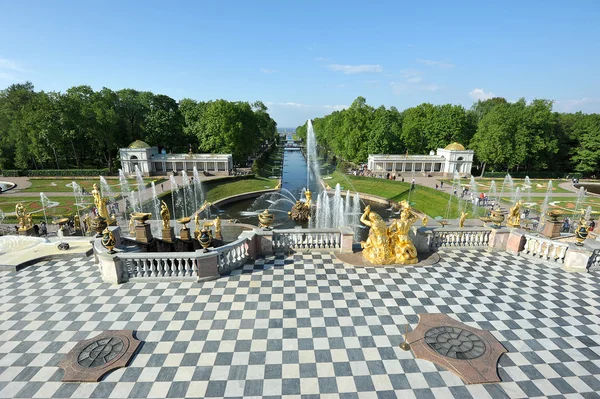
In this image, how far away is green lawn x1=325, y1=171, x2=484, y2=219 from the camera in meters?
37.8

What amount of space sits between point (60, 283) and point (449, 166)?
2446 inches

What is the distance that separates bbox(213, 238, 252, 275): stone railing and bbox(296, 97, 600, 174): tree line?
51418 mm

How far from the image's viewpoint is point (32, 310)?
989 cm

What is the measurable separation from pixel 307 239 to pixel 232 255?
3.76 metres

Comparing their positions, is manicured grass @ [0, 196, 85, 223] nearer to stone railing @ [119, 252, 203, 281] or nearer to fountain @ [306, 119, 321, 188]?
stone railing @ [119, 252, 203, 281]

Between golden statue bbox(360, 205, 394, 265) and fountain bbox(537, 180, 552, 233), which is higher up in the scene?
golden statue bbox(360, 205, 394, 265)

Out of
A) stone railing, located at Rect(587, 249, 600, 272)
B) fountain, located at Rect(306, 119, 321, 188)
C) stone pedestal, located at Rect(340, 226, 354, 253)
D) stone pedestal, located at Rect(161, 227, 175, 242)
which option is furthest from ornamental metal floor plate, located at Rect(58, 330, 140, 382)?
fountain, located at Rect(306, 119, 321, 188)

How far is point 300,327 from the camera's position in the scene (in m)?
9.08

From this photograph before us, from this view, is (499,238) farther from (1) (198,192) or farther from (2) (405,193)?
(1) (198,192)

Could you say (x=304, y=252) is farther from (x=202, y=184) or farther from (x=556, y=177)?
(x=556, y=177)

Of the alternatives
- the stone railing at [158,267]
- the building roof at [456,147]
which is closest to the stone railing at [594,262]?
the stone railing at [158,267]

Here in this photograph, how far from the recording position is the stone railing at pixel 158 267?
11531mm

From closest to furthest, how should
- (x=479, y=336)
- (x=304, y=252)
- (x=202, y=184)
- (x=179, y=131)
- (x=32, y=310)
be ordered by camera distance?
1. (x=479, y=336)
2. (x=32, y=310)
3. (x=304, y=252)
4. (x=202, y=184)
5. (x=179, y=131)

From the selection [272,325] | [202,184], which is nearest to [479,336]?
[272,325]
